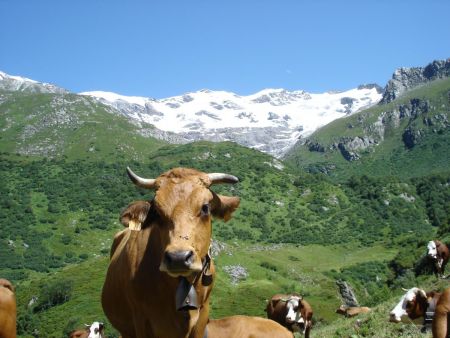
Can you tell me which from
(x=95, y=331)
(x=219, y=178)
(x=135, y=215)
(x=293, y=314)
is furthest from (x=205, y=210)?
(x=95, y=331)

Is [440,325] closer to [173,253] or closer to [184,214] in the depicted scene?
[184,214]

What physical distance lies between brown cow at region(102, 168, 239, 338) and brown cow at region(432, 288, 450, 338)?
224 inches

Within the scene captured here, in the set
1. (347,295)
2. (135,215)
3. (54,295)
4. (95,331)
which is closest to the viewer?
(135,215)

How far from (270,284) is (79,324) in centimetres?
4001

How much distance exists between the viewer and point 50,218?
510 ft

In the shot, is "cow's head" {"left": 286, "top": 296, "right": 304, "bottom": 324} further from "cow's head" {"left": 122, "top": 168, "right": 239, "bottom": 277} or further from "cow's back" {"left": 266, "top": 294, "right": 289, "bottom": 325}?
"cow's head" {"left": 122, "top": 168, "right": 239, "bottom": 277}

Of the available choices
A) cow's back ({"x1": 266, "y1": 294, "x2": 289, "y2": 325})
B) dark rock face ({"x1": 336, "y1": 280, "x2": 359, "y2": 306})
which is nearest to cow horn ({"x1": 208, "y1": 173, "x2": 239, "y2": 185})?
cow's back ({"x1": 266, "y1": 294, "x2": 289, "y2": 325})

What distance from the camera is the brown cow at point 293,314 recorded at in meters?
22.0

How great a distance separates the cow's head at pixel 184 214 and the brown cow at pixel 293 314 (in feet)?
52.7

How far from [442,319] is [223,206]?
6.17m

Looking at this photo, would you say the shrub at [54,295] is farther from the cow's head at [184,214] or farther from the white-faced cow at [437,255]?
the cow's head at [184,214]

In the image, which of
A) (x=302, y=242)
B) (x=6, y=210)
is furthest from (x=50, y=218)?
(x=302, y=242)

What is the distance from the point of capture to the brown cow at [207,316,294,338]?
13445mm

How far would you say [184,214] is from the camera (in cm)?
619
